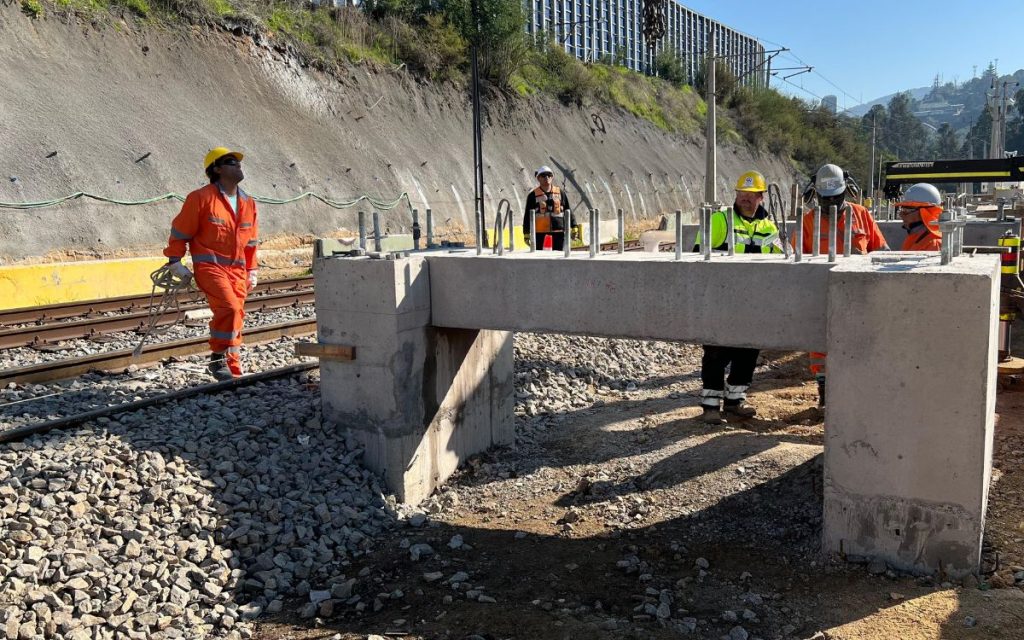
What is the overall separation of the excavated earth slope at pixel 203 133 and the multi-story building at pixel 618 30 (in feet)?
39.3

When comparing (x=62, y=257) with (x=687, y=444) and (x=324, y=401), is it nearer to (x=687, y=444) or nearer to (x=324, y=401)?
(x=324, y=401)

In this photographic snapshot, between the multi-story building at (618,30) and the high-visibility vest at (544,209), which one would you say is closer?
the high-visibility vest at (544,209)

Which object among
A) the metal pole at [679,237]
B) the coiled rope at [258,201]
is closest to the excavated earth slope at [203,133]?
the coiled rope at [258,201]

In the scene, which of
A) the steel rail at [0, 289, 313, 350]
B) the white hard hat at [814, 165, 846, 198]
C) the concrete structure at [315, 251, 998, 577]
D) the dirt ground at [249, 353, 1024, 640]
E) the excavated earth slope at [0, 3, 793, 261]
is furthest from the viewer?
the excavated earth slope at [0, 3, 793, 261]

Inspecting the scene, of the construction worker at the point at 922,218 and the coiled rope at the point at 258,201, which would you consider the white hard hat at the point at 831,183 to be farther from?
the coiled rope at the point at 258,201

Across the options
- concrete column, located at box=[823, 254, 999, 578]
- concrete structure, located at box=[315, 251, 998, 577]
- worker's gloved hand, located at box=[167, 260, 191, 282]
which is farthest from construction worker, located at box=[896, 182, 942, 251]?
worker's gloved hand, located at box=[167, 260, 191, 282]

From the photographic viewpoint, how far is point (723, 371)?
7.05m

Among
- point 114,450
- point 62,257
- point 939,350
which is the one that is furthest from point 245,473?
point 62,257

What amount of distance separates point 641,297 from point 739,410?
2.73m

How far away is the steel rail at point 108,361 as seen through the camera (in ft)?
23.1

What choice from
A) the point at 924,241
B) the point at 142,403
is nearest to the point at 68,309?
the point at 142,403

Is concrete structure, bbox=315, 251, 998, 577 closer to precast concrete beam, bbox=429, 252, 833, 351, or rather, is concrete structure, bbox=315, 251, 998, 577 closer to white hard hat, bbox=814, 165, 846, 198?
precast concrete beam, bbox=429, 252, 833, 351

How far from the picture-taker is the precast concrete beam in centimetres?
465

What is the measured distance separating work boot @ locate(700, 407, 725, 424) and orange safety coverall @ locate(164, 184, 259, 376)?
156 inches
